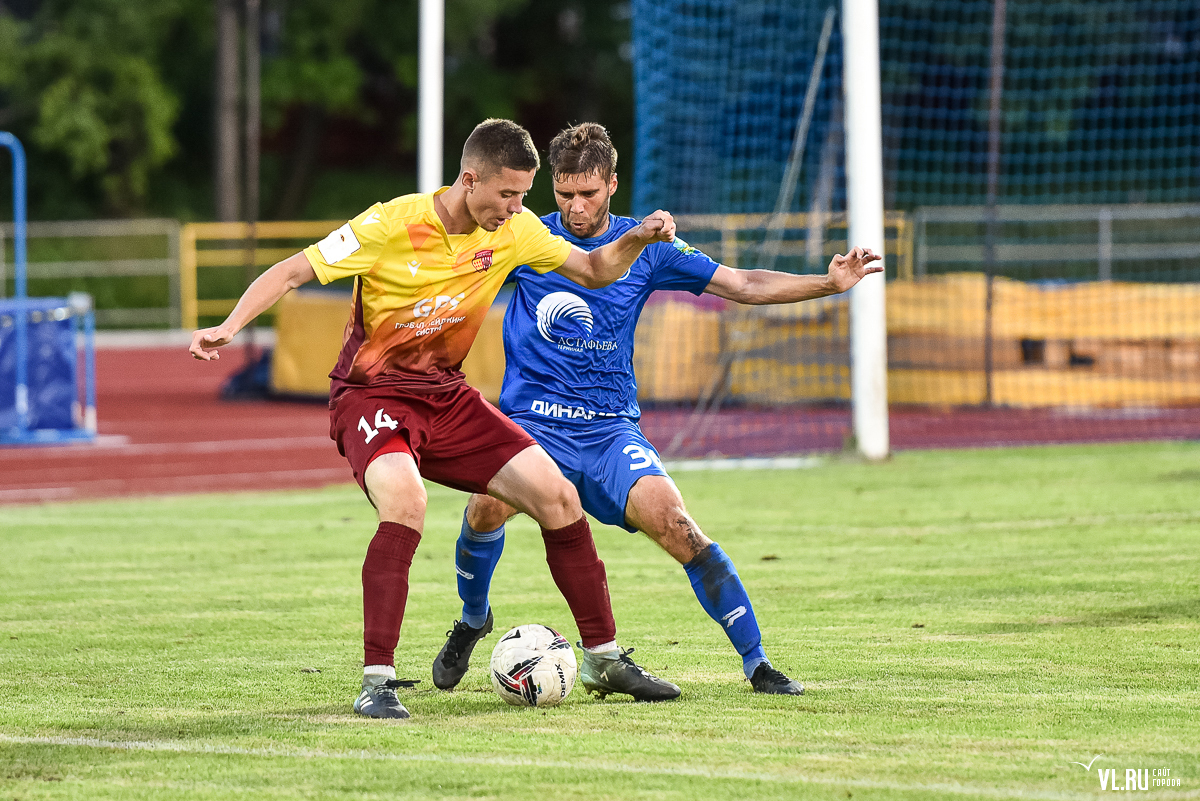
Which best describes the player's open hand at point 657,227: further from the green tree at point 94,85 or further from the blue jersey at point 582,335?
the green tree at point 94,85

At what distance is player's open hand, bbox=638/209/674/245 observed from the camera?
5.05 m

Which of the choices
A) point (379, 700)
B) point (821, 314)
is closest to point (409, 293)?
Result: point (379, 700)

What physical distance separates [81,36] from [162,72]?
158 inches

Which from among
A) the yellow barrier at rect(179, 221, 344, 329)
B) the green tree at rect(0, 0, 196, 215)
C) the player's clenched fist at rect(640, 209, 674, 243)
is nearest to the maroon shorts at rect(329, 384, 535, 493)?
the player's clenched fist at rect(640, 209, 674, 243)

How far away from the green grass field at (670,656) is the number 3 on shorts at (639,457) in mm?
732

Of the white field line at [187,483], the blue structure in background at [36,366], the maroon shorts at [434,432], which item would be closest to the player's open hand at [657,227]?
the maroon shorts at [434,432]

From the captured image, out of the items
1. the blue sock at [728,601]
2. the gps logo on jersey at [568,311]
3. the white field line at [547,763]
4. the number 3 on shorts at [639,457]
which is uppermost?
the gps logo on jersey at [568,311]

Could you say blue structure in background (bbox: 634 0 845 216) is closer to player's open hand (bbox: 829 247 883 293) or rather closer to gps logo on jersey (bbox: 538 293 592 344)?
gps logo on jersey (bbox: 538 293 592 344)

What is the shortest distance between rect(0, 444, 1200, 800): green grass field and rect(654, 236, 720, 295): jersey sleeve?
4.43ft

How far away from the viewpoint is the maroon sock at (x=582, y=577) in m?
5.32

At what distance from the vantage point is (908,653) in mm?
5762

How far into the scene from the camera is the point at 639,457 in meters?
5.54

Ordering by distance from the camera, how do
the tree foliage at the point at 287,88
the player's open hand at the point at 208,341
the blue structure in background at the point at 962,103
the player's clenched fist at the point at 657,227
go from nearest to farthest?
the player's open hand at the point at 208,341
the player's clenched fist at the point at 657,227
the blue structure in background at the point at 962,103
the tree foliage at the point at 287,88

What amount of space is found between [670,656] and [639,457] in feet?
2.67
